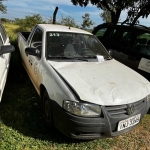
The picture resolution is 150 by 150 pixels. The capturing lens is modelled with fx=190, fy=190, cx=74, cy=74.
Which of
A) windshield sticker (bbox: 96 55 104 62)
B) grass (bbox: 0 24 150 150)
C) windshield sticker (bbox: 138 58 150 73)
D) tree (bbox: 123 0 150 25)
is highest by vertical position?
tree (bbox: 123 0 150 25)

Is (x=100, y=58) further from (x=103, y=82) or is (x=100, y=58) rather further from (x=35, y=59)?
(x=35, y=59)

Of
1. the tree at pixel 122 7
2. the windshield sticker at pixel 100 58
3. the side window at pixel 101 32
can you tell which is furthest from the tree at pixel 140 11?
the windshield sticker at pixel 100 58

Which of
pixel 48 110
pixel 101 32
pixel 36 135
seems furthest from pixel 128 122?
pixel 101 32

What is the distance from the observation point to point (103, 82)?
8.95 ft

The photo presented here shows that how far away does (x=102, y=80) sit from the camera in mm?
2785

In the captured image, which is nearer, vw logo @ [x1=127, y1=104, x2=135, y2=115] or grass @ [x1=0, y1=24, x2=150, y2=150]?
vw logo @ [x1=127, y1=104, x2=135, y2=115]

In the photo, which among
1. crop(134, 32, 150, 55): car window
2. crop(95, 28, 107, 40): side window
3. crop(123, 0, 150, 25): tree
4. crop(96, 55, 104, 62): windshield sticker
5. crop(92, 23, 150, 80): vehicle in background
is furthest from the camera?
crop(123, 0, 150, 25): tree

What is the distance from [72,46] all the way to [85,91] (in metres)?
1.41

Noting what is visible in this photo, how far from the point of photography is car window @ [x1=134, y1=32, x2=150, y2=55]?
457 centimetres

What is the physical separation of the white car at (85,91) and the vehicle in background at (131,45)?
106cm

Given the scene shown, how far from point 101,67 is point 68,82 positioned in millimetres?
921

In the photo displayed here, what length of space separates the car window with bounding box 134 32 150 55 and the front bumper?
2387 mm

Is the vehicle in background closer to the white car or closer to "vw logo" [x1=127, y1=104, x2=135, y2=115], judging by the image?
the white car

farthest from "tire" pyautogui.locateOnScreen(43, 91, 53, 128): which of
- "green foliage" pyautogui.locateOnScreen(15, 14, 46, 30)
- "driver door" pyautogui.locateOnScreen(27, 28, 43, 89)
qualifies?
A: "green foliage" pyautogui.locateOnScreen(15, 14, 46, 30)
